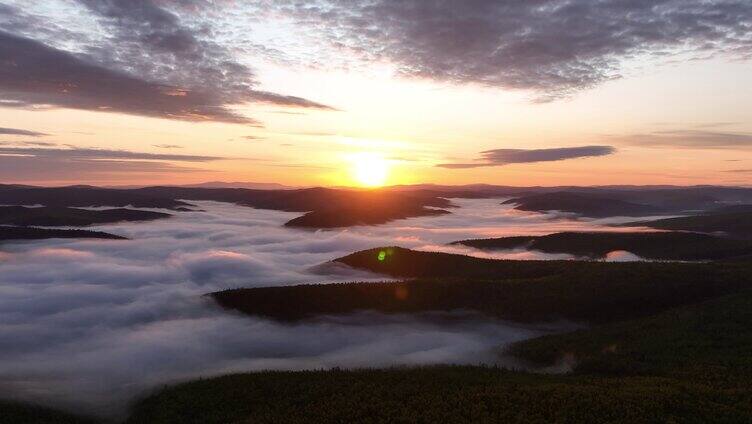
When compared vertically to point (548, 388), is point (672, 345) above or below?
below

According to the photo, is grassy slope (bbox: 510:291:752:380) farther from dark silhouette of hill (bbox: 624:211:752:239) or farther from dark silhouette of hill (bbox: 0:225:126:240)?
dark silhouette of hill (bbox: 0:225:126:240)

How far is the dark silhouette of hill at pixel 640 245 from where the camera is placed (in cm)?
11144

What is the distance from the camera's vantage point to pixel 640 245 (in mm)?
124875

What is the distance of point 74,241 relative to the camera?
17962 cm

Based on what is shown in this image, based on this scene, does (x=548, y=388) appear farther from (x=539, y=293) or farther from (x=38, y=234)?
(x=38, y=234)

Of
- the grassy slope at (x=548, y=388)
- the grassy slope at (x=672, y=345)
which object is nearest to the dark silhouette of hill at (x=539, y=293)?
the grassy slope at (x=672, y=345)

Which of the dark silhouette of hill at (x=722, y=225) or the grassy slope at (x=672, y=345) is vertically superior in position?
the dark silhouette of hill at (x=722, y=225)

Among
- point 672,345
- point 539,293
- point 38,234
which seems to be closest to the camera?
point 672,345

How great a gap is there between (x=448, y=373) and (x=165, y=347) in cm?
4513

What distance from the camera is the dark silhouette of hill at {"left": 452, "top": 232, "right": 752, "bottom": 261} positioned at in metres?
111

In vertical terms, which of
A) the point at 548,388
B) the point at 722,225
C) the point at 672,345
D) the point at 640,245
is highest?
the point at 722,225

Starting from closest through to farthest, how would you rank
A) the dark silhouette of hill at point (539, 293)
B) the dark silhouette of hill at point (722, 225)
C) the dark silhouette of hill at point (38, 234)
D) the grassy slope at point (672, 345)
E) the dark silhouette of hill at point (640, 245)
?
the grassy slope at point (672, 345)
the dark silhouette of hill at point (539, 293)
the dark silhouette of hill at point (640, 245)
the dark silhouette of hill at point (722, 225)
the dark silhouette of hill at point (38, 234)

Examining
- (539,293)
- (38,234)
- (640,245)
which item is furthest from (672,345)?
(38,234)

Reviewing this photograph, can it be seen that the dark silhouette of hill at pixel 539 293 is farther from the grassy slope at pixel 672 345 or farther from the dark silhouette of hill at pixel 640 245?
the dark silhouette of hill at pixel 640 245
